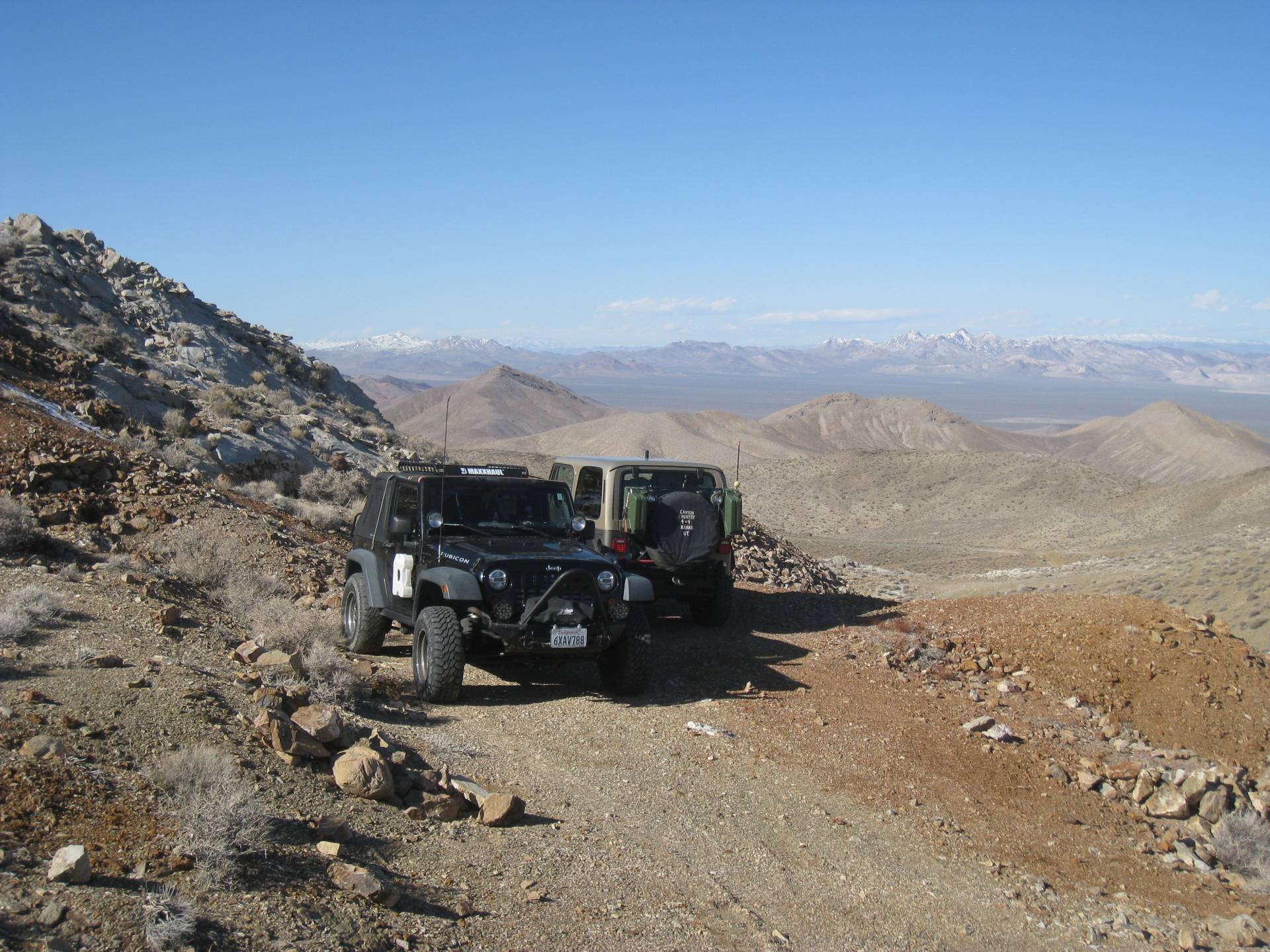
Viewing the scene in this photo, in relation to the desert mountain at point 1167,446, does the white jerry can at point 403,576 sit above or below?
above

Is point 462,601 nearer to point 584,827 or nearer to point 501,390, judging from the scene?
point 584,827

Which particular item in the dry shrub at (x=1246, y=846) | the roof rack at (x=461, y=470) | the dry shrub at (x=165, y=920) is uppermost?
the roof rack at (x=461, y=470)

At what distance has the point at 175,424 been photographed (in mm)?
19359

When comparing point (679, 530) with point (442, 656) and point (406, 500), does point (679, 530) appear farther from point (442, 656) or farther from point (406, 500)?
point (442, 656)

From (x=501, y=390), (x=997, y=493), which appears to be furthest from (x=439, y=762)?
(x=501, y=390)

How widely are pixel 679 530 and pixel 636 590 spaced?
2.96m

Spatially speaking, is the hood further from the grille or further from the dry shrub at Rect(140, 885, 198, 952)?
the dry shrub at Rect(140, 885, 198, 952)

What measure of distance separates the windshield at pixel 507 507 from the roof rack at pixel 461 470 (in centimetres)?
13

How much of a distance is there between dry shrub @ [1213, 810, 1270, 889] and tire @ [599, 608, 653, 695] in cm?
438

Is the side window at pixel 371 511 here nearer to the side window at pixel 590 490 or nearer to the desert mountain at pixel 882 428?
the side window at pixel 590 490

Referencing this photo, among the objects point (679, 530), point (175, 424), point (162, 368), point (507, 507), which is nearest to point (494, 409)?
point (162, 368)

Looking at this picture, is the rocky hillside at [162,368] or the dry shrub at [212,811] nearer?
the dry shrub at [212,811]

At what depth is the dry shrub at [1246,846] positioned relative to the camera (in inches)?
260

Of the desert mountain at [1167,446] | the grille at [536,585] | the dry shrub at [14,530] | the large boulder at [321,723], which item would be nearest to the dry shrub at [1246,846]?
the grille at [536,585]
